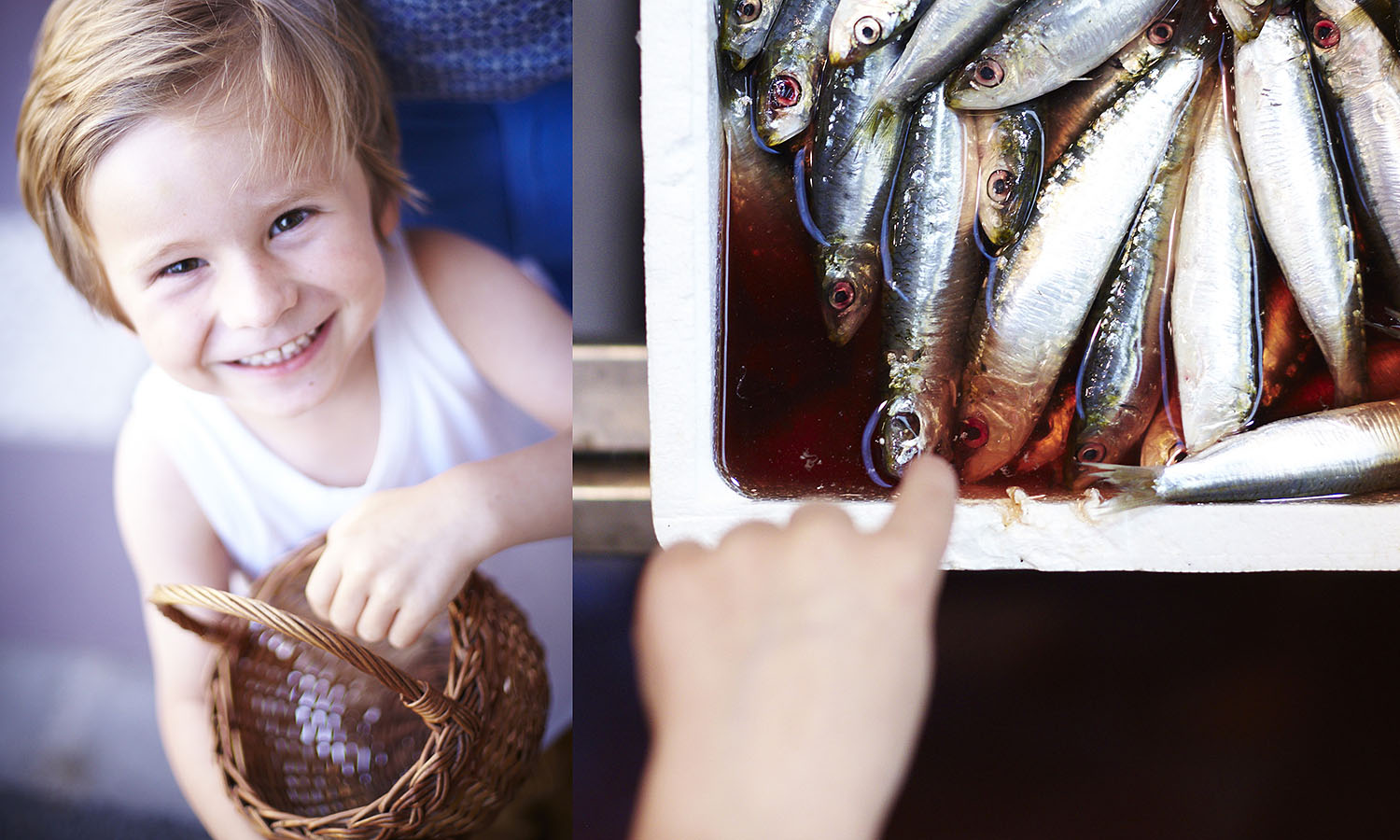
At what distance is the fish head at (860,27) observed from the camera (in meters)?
0.81

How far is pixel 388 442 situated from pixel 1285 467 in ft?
3.46

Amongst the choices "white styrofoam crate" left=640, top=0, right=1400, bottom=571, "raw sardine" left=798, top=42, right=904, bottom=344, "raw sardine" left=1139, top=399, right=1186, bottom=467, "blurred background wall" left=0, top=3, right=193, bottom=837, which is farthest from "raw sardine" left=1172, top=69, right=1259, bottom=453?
"blurred background wall" left=0, top=3, right=193, bottom=837

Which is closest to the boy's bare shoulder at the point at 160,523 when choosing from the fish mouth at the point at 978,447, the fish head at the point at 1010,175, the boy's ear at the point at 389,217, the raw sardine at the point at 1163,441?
the boy's ear at the point at 389,217

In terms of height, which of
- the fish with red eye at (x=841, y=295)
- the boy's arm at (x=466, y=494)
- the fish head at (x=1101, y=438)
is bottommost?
the boy's arm at (x=466, y=494)

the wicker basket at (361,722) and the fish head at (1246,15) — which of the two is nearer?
the fish head at (1246,15)

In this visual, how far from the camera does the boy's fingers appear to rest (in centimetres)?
85

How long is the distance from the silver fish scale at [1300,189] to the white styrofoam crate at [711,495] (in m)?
0.20

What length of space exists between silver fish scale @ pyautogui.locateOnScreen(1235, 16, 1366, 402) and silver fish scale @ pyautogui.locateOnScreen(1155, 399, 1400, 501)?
0.21 feet

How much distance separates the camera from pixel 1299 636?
102cm

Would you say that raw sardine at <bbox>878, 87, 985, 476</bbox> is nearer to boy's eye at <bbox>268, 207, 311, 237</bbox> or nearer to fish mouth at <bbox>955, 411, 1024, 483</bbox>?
fish mouth at <bbox>955, 411, 1024, 483</bbox>

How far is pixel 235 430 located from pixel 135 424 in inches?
4.9

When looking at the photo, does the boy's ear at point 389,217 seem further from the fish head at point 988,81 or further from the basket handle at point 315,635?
the fish head at point 988,81

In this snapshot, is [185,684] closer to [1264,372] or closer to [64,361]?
[64,361]

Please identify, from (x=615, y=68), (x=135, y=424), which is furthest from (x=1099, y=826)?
(x=135, y=424)
